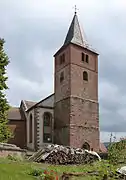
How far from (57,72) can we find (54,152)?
2717cm

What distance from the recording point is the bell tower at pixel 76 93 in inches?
1587

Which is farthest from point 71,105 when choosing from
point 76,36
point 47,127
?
point 76,36

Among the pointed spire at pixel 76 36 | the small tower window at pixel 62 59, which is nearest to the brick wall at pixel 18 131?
the small tower window at pixel 62 59

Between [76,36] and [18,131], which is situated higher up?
[76,36]

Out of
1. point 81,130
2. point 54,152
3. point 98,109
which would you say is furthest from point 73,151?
point 98,109

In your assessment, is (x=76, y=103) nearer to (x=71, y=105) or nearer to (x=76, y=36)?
(x=71, y=105)

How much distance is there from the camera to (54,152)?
19938 millimetres

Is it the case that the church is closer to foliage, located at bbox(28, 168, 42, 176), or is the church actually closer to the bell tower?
the bell tower

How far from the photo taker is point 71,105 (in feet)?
133

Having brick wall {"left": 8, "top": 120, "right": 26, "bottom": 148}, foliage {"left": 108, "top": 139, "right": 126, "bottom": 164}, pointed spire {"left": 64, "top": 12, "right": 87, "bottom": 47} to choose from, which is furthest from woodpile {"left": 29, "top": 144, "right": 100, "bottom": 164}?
brick wall {"left": 8, "top": 120, "right": 26, "bottom": 148}

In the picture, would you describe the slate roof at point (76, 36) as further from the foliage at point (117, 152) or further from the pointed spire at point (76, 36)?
the foliage at point (117, 152)

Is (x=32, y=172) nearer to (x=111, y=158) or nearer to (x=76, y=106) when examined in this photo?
(x=111, y=158)

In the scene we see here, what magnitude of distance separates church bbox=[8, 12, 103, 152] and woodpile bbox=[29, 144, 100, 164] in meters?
17.2

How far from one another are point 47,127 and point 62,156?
24157 millimetres
